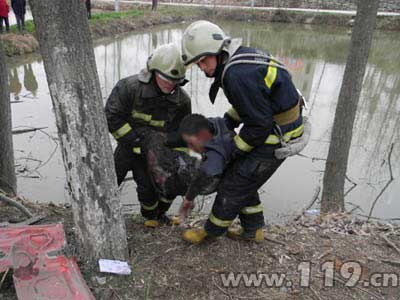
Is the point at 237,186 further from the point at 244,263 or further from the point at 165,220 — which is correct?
the point at 165,220

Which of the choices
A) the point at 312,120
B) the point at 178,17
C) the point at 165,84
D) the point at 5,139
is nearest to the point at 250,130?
the point at 165,84

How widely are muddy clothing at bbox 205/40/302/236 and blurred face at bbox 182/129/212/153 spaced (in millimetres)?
252

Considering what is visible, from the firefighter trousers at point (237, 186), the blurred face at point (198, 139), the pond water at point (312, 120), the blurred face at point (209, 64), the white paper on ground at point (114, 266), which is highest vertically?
the blurred face at point (209, 64)

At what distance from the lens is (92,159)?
7.64ft

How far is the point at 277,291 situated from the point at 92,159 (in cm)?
159

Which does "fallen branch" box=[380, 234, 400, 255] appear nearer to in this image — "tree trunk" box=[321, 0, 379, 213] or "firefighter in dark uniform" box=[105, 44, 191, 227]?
"tree trunk" box=[321, 0, 379, 213]

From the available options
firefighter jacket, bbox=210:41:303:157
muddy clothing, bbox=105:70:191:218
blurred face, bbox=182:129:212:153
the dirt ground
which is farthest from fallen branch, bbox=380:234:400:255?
muddy clothing, bbox=105:70:191:218

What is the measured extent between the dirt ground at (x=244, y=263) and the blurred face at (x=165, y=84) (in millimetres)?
1234

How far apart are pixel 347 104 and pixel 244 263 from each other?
8.09 ft

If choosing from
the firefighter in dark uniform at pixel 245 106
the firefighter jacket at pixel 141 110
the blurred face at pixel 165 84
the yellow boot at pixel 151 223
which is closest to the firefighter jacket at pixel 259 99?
the firefighter in dark uniform at pixel 245 106

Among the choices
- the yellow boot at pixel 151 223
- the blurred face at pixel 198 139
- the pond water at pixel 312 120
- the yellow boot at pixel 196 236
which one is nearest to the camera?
the blurred face at pixel 198 139

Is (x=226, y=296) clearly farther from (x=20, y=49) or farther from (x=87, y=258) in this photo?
(x=20, y=49)

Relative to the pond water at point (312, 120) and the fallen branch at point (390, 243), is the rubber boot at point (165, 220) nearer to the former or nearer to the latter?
the pond water at point (312, 120)

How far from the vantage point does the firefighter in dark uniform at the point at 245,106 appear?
242cm
